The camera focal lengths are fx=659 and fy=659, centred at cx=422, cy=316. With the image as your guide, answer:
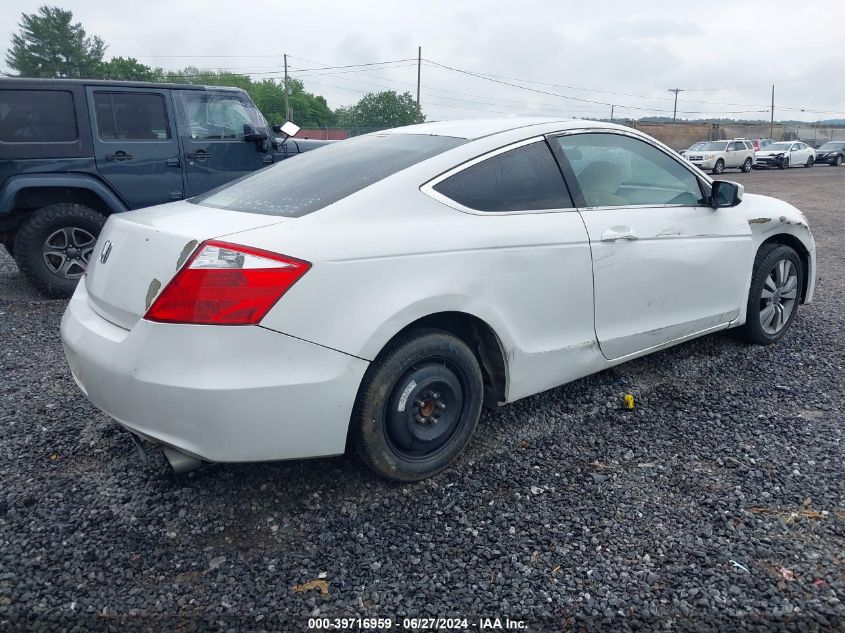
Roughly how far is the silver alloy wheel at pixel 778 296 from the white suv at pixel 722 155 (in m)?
25.4

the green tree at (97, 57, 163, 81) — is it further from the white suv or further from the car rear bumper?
the car rear bumper

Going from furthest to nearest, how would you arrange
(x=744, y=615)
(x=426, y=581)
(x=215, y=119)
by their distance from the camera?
(x=215, y=119)
(x=426, y=581)
(x=744, y=615)

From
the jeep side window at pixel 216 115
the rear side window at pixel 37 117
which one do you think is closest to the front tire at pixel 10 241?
the rear side window at pixel 37 117

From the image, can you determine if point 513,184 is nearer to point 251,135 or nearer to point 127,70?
point 251,135

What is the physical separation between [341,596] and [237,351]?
3.01ft

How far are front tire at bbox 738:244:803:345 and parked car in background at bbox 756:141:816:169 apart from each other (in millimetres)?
32092

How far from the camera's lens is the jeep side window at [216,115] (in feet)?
22.7

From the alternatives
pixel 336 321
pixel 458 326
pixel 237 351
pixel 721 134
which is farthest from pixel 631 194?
pixel 721 134

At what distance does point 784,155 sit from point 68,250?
1381 inches

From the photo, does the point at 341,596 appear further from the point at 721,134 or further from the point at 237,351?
the point at 721,134

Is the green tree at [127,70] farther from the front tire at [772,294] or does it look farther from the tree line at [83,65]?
the front tire at [772,294]

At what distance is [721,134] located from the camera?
2066 inches

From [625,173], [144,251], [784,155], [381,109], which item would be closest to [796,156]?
[784,155]

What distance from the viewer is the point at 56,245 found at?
244 inches
